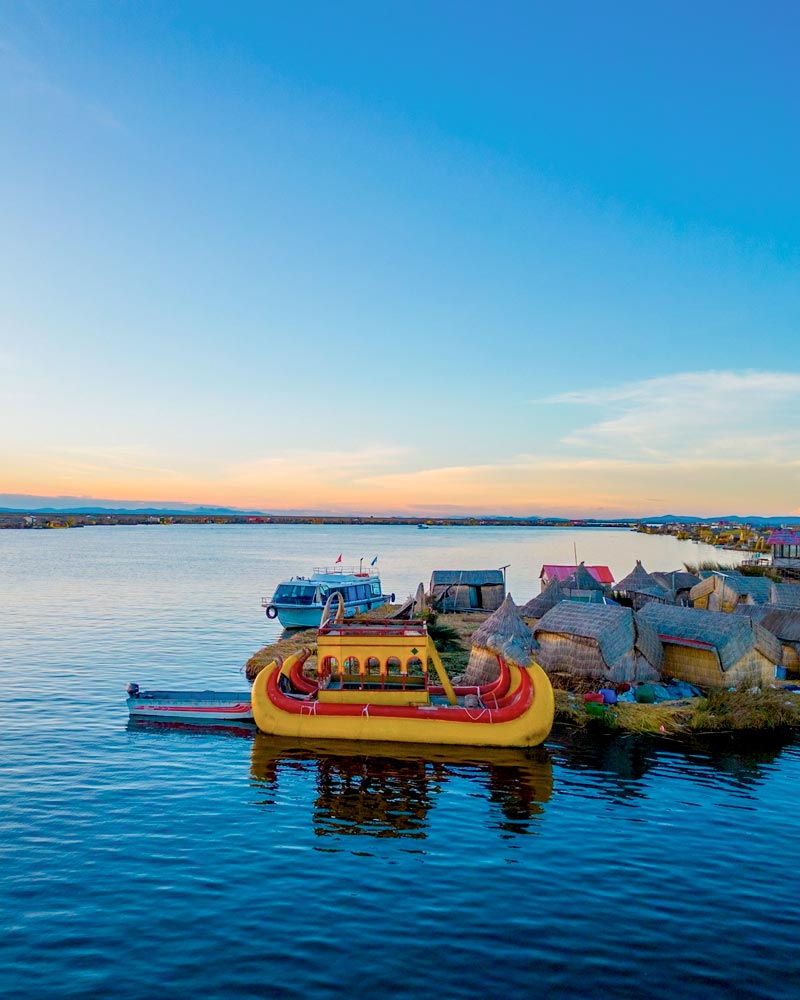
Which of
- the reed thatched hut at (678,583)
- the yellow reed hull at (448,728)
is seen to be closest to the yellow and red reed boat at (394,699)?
the yellow reed hull at (448,728)

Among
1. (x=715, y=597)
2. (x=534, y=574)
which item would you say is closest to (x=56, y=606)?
(x=715, y=597)

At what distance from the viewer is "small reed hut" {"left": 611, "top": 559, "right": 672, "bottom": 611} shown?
5044 cm

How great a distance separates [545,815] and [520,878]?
142 inches

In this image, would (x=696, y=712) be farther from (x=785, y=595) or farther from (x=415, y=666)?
(x=785, y=595)

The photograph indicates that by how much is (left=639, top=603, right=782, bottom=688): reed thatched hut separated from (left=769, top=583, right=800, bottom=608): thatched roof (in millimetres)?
11757

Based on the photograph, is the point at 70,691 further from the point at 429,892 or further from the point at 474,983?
the point at 474,983

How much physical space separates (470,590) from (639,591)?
503 inches

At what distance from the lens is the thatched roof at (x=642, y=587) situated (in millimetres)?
52494

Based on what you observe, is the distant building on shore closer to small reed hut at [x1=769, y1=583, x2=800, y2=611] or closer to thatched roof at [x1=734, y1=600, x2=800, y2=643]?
small reed hut at [x1=769, y1=583, x2=800, y2=611]

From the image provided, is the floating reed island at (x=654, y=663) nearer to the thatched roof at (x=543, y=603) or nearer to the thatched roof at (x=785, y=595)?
the thatched roof at (x=785, y=595)

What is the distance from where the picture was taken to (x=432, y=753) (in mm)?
22531

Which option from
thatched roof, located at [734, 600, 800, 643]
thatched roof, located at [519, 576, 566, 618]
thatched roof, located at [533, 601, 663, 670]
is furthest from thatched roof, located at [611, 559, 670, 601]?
thatched roof, located at [533, 601, 663, 670]

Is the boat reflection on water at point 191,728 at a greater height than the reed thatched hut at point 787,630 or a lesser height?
lesser

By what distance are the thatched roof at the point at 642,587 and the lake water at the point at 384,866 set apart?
28.9 meters
